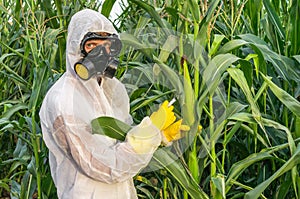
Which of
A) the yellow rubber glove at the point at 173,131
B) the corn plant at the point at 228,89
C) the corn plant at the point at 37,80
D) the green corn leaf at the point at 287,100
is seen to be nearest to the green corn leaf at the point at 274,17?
the corn plant at the point at 228,89

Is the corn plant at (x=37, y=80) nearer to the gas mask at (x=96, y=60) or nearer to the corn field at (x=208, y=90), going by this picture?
the corn field at (x=208, y=90)

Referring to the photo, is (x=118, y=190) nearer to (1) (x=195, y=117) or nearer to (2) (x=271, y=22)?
(1) (x=195, y=117)

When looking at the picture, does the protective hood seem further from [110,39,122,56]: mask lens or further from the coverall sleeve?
the coverall sleeve

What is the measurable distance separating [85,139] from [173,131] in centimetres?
23

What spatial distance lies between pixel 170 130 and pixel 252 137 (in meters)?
0.51

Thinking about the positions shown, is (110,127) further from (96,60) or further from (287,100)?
(287,100)

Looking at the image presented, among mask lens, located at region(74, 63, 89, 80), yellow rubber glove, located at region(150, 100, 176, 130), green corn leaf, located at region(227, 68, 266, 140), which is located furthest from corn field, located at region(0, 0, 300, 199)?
mask lens, located at region(74, 63, 89, 80)

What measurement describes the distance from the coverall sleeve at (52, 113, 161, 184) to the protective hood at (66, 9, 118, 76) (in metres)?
0.14

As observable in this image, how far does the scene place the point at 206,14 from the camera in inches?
60.7

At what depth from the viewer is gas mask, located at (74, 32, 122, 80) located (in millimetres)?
1393

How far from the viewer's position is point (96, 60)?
4.58 ft

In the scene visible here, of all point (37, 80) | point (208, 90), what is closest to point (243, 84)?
point (208, 90)

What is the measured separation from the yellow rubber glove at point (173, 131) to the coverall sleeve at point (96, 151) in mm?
73

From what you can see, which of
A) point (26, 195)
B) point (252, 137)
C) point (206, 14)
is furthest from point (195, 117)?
point (26, 195)
